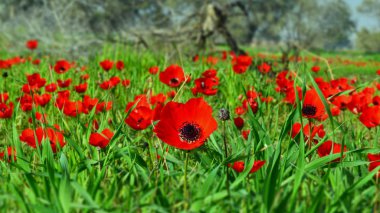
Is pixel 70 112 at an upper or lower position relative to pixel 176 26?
lower

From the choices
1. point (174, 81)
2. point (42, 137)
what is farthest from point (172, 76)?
point (42, 137)

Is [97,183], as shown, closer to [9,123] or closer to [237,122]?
[237,122]

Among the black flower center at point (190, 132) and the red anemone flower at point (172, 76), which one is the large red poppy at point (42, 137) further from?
the red anemone flower at point (172, 76)

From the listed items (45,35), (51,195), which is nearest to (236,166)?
(51,195)

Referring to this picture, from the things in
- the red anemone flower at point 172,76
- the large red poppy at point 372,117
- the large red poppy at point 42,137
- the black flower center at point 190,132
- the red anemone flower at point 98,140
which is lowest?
the large red poppy at point 42,137

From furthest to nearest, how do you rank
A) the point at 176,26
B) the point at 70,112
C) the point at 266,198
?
the point at 176,26, the point at 70,112, the point at 266,198

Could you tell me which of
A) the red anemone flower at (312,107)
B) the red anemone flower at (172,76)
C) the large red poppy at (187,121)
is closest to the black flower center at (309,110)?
the red anemone flower at (312,107)
